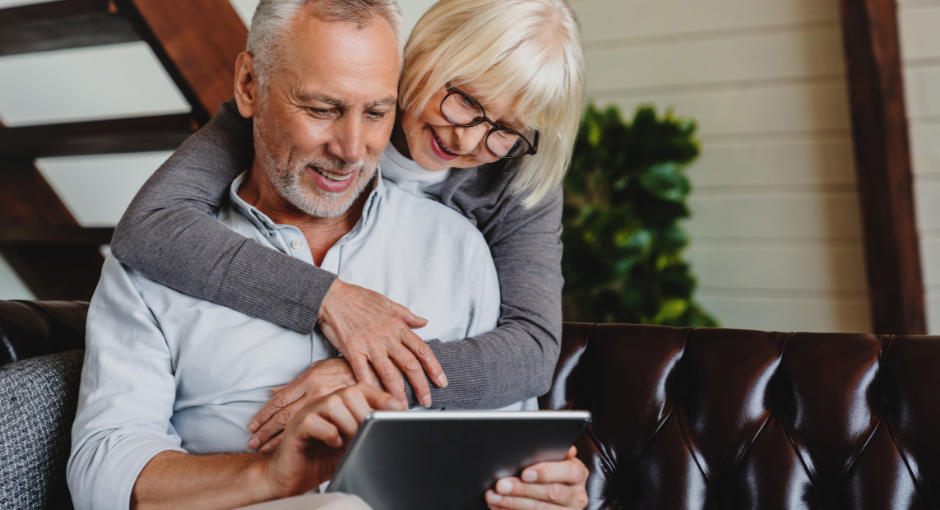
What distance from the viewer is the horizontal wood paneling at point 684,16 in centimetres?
265

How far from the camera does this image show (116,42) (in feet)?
5.75

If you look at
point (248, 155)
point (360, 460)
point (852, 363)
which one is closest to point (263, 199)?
point (248, 155)

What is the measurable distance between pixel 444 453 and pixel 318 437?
0.50 feet

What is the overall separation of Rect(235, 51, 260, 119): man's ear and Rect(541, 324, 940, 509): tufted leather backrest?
72 centimetres

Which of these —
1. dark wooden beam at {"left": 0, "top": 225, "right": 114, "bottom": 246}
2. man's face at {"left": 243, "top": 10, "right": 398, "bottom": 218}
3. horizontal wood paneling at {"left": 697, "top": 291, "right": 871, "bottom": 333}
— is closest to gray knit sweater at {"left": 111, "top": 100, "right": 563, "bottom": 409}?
man's face at {"left": 243, "top": 10, "right": 398, "bottom": 218}

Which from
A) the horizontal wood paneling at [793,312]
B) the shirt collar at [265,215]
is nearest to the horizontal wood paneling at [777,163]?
the horizontal wood paneling at [793,312]

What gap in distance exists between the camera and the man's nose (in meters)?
1.12

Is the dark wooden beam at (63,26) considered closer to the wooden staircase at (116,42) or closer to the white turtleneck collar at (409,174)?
the wooden staircase at (116,42)

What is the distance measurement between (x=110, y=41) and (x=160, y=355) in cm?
104

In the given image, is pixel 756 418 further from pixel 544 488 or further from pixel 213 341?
pixel 213 341

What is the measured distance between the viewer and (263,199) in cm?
128

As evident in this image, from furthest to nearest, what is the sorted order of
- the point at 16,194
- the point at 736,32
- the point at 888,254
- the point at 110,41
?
the point at 736,32 → the point at 888,254 → the point at 16,194 → the point at 110,41

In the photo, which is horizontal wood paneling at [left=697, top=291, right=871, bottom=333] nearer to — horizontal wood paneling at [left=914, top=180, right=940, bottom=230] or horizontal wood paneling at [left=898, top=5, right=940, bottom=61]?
horizontal wood paneling at [left=914, top=180, right=940, bottom=230]

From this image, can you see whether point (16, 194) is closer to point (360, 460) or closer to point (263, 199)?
point (263, 199)
